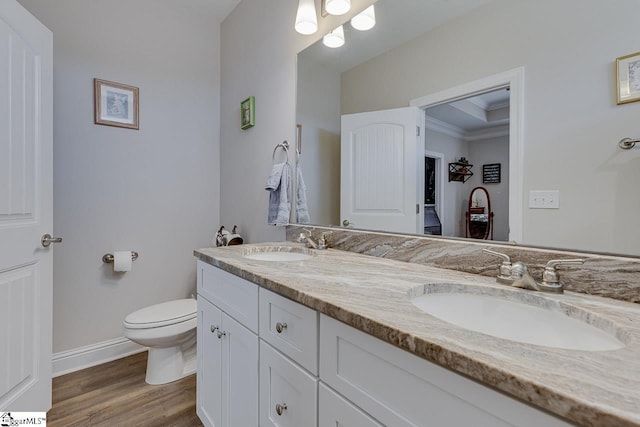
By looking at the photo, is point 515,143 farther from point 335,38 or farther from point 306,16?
point 306,16

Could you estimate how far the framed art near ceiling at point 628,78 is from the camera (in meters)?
0.70

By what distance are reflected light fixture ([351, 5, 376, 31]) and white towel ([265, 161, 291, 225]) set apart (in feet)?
2.64

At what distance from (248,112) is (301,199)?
86 centimetres

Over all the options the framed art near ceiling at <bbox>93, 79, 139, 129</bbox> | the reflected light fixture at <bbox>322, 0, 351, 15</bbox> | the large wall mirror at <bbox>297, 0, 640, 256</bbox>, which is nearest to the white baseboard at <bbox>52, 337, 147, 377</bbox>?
the framed art near ceiling at <bbox>93, 79, 139, 129</bbox>

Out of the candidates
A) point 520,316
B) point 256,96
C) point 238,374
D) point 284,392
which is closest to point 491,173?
point 520,316

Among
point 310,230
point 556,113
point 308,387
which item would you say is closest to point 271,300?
point 308,387

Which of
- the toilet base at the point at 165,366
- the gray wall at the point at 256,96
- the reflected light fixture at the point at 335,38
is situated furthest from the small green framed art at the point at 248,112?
the toilet base at the point at 165,366

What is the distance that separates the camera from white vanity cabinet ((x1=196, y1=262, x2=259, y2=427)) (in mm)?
1023

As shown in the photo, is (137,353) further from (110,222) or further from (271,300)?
(271,300)

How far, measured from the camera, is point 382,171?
4.42ft

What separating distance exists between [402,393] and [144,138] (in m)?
2.40

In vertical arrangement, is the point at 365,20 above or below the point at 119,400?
above

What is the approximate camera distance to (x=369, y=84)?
55.9 inches

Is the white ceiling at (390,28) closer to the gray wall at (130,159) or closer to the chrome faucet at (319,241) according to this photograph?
the chrome faucet at (319,241)
